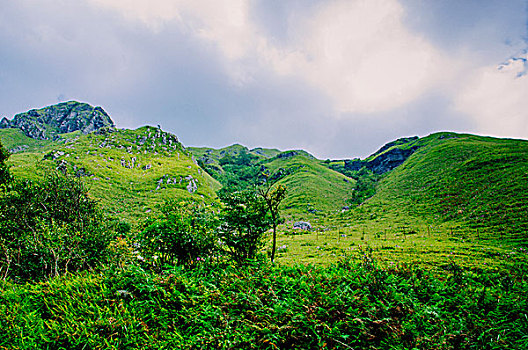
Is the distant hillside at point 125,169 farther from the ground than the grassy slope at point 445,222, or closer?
farther from the ground

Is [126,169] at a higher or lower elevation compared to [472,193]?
higher

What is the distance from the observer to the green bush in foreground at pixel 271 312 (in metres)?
4.40

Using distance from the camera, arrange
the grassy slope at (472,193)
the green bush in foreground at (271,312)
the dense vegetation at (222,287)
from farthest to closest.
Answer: the grassy slope at (472,193)
the dense vegetation at (222,287)
the green bush in foreground at (271,312)

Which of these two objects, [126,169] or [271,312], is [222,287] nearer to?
[271,312]

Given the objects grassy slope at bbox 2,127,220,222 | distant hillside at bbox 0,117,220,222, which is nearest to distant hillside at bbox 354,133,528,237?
distant hillside at bbox 0,117,220,222

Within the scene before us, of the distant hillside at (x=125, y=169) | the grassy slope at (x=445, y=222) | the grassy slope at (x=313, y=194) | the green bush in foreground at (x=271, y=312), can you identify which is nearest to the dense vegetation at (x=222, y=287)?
the green bush in foreground at (x=271, y=312)

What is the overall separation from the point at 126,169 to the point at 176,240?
9144 cm

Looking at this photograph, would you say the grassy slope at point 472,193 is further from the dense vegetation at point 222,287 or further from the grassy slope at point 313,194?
the grassy slope at point 313,194

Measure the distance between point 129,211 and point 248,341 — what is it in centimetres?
6248

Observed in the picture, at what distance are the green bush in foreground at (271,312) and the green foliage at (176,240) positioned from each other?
214 cm

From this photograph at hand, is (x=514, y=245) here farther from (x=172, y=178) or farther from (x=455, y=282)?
(x=172, y=178)

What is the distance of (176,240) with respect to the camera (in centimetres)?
891

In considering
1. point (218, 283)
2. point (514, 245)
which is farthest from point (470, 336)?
point (514, 245)

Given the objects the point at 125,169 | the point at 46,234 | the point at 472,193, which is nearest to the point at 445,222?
the point at 472,193
